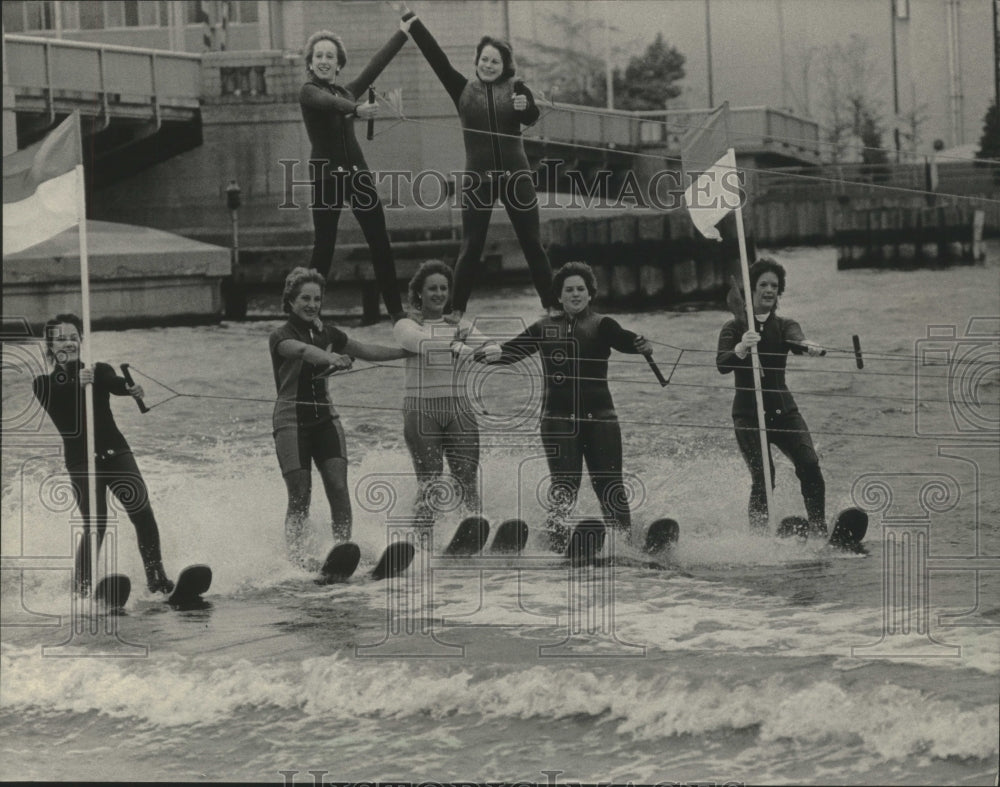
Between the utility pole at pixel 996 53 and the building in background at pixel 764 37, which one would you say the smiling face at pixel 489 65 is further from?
the utility pole at pixel 996 53

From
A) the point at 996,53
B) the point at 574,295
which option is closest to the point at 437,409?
the point at 574,295

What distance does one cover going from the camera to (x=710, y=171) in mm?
10797

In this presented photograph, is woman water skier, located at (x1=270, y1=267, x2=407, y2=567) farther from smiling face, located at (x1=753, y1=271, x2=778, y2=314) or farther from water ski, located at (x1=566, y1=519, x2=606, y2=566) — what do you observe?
smiling face, located at (x1=753, y1=271, x2=778, y2=314)

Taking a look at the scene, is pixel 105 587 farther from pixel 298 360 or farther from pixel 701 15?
pixel 701 15

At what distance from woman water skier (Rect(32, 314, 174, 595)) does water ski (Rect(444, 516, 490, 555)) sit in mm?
1569

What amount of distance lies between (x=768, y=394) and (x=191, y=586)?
10.5ft

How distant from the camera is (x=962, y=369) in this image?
38.4 feet

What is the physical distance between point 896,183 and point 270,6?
370cm

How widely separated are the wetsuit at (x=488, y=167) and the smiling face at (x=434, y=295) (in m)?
0.36

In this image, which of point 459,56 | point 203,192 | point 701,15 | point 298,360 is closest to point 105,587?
point 298,360

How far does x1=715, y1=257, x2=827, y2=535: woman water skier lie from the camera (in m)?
10.5

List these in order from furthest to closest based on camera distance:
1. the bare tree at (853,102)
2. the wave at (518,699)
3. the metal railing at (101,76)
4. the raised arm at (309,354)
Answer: the metal railing at (101,76) < the bare tree at (853,102) < the raised arm at (309,354) < the wave at (518,699)

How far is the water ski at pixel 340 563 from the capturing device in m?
10.8

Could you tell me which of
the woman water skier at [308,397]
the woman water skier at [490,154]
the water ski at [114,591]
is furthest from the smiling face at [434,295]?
the water ski at [114,591]
